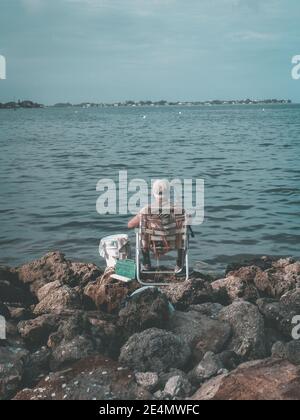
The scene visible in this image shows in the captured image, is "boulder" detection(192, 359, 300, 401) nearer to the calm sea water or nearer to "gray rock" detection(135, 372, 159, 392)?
"gray rock" detection(135, 372, 159, 392)

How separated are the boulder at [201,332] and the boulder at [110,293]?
0.88 metres

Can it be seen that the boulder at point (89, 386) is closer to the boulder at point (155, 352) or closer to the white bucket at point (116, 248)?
the boulder at point (155, 352)

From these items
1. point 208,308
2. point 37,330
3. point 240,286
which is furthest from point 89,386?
point 240,286

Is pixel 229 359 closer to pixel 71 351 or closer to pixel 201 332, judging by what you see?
pixel 201 332

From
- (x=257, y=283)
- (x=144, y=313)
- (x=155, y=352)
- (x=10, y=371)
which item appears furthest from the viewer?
(x=257, y=283)

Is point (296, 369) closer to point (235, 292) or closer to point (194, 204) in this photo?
point (235, 292)

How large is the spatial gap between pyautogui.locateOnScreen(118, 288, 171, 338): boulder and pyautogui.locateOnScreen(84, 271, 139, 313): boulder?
413 millimetres

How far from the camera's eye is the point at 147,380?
579cm

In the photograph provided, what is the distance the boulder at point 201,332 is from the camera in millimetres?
6547

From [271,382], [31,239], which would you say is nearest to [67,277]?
[271,382]

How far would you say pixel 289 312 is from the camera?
23.3 ft

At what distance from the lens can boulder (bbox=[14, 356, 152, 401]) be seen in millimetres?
5457

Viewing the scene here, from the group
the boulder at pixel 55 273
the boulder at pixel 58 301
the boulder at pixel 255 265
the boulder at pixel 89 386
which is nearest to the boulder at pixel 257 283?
the boulder at pixel 255 265

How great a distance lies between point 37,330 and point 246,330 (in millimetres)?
2477
